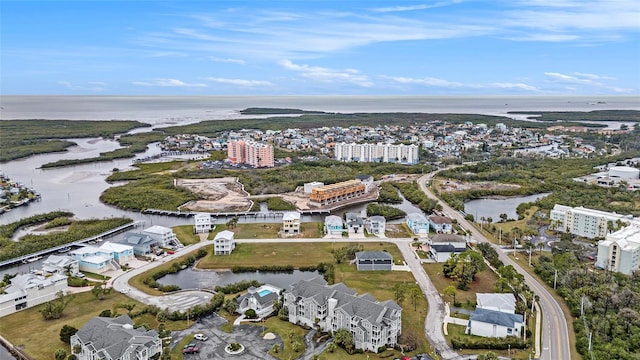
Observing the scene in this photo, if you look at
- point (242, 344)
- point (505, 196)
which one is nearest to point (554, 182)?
point (505, 196)

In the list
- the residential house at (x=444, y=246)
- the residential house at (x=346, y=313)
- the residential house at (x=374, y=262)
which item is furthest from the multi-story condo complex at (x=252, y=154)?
the residential house at (x=346, y=313)

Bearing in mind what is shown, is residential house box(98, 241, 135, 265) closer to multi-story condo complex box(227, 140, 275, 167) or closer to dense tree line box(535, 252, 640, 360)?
dense tree line box(535, 252, 640, 360)

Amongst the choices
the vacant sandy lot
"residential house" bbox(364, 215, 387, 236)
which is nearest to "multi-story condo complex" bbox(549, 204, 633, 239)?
"residential house" bbox(364, 215, 387, 236)

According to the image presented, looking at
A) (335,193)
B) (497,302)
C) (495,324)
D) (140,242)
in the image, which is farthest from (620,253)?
(140,242)

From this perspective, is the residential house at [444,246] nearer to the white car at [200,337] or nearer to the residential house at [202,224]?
the white car at [200,337]

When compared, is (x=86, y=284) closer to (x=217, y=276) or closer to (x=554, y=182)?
(x=217, y=276)
